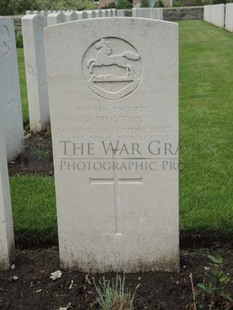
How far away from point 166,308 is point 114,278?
0.44 m

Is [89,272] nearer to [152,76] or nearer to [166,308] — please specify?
[166,308]

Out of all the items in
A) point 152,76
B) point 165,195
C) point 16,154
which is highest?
point 152,76

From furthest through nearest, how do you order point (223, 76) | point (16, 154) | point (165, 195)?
point (223, 76) < point (16, 154) < point (165, 195)

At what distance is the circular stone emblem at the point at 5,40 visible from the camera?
5.57 metres

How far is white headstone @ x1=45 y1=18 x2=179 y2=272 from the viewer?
3.01 m

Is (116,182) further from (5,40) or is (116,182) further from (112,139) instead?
(5,40)

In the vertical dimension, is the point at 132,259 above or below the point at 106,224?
below

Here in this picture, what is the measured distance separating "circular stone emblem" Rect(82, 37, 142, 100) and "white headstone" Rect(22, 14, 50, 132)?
3.81m

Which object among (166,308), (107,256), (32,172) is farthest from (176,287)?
(32,172)

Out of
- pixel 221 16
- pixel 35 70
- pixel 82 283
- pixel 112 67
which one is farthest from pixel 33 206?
pixel 221 16

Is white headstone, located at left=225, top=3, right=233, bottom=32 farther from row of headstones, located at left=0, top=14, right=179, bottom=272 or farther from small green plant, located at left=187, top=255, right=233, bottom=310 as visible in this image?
small green plant, located at left=187, top=255, right=233, bottom=310

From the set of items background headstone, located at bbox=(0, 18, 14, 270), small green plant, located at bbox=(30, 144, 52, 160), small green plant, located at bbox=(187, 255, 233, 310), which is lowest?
small green plant, located at bbox=(30, 144, 52, 160)

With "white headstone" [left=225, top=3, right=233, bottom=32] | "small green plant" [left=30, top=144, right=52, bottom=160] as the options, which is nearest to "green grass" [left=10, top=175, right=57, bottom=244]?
"small green plant" [left=30, top=144, right=52, bottom=160]

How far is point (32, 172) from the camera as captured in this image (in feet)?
17.8
